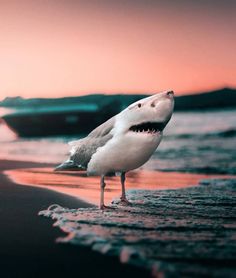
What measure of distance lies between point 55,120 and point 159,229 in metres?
11.0

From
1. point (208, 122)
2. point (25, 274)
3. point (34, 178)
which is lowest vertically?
point (25, 274)

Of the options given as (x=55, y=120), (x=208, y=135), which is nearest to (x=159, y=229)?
(x=208, y=135)

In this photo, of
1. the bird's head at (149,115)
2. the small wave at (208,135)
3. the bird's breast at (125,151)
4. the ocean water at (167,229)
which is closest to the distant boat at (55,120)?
the small wave at (208,135)

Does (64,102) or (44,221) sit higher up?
(64,102)

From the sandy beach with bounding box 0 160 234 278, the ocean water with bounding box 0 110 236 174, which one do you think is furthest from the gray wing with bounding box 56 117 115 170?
the ocean water with bounding box 0 110 236 174

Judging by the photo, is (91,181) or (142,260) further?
(91,181)

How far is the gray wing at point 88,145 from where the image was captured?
333cm

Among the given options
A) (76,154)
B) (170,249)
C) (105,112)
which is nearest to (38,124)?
(105,112)

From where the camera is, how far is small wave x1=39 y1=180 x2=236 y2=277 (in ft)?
7.84

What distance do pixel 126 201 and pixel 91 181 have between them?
1.48 m

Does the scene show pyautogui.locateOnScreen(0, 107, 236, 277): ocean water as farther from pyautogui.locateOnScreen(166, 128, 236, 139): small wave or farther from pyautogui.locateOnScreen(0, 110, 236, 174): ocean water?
pyautogui.locateOnScreen(166, 128, 236, 139): small wave

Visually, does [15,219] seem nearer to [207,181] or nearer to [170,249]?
[170,249]

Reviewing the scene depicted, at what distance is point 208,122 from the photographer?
13547 millimetres

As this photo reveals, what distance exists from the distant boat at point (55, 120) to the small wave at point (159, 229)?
347 inches
